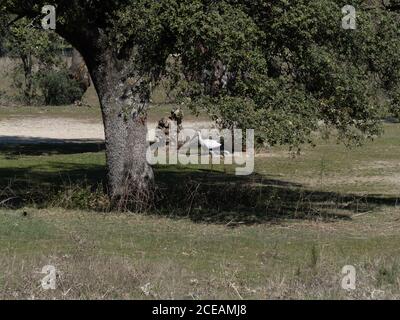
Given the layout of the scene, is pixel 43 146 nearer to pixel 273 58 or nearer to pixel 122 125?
pixel 122 125

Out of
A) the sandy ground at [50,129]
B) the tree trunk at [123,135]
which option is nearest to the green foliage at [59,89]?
the sandy ground at [50,129]

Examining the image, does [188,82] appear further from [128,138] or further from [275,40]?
[128,138]

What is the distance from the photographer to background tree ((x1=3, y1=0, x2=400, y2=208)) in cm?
1407

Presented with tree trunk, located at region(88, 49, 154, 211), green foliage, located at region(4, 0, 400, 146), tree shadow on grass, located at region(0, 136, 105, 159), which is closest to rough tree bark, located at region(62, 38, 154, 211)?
tree trunk, located at region(88, 49, 154, 211)

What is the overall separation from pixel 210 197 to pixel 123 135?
218cm

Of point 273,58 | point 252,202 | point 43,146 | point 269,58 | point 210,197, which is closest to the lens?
point 269,58

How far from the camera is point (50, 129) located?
111 feet

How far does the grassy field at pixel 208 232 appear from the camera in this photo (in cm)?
957

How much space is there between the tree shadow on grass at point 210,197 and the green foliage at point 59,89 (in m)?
17.9

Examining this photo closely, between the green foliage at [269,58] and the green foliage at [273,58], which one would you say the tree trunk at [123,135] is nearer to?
the green foliage at [269,58]

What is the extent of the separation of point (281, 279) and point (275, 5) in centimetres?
573

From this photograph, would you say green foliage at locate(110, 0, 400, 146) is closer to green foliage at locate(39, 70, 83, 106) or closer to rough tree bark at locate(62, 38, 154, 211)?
rough tree bark at locate(62, 38, 154, 211)

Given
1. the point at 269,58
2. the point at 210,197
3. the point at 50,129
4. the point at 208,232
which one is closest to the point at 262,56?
the point at 269,58

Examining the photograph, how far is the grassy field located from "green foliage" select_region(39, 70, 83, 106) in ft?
46.4
